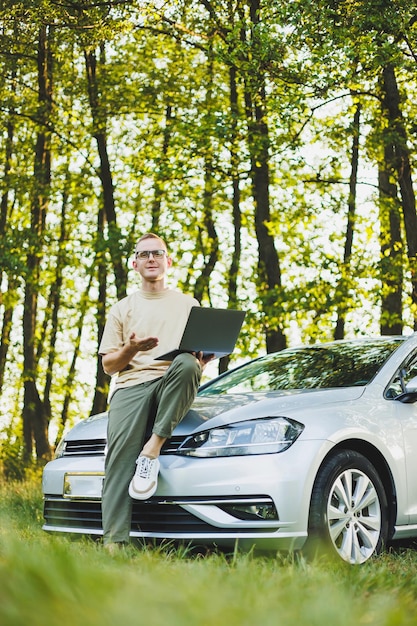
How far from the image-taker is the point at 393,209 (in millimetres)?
17625

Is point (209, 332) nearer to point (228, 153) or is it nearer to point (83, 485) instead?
point (83, 485)

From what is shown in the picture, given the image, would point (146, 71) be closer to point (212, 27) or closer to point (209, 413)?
point (212, 27)

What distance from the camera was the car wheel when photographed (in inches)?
215

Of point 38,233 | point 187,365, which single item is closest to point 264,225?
point 38,233

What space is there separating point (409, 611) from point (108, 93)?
57.6ft

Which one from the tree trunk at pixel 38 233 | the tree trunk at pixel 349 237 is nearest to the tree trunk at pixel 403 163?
the tree trunk at pixel 349 237

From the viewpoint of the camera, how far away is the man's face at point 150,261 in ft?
21.7

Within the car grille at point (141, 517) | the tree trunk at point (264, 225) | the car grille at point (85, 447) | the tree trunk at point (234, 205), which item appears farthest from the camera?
the tree trunk at point (234, 205)

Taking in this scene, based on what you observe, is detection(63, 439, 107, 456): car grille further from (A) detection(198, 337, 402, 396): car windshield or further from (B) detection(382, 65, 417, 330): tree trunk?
(B) detection(382, 65, 417, 330): tree trunk

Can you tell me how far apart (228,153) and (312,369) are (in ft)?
33.5

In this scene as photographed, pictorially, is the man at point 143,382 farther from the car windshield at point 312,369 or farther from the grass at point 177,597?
the grass at point 177,597

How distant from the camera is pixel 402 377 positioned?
6527 mm

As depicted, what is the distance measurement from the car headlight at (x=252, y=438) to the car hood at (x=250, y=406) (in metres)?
0.05

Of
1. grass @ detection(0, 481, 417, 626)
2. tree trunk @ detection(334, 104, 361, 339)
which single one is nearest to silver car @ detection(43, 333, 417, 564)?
grass @ detection(0, 481, 417, 626)
